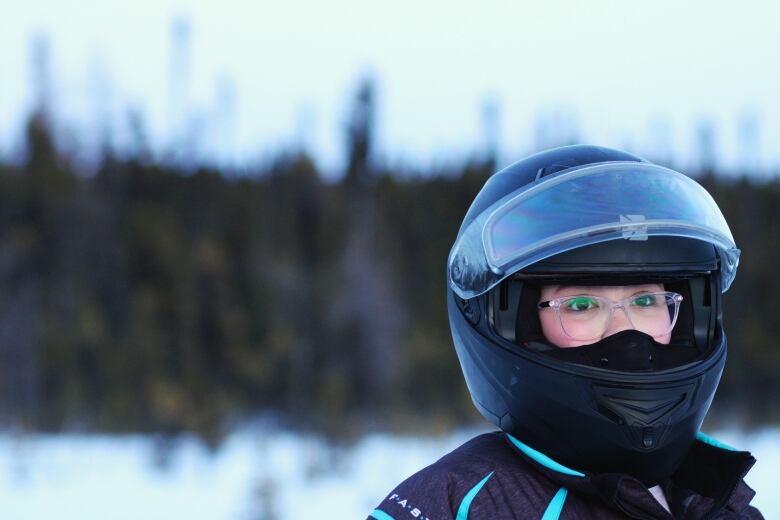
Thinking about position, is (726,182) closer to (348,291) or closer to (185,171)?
(348,291)

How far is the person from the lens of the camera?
5.23 ft

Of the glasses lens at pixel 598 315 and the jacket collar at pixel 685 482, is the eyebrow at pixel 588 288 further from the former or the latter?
the jacket collar at pixel 685 482

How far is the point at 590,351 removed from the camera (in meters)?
1.69

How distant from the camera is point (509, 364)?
5.74ft

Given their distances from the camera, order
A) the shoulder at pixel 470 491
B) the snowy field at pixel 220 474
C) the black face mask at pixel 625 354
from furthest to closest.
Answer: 1. the snowy field at pixel 220 474
2. the black face mask at pixel 625 354
3. the shoulder at pixel 470 491

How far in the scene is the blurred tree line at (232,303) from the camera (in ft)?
32.7

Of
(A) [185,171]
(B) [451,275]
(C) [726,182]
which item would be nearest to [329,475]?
(A) [185,171]

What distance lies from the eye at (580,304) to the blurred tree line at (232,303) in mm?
7685

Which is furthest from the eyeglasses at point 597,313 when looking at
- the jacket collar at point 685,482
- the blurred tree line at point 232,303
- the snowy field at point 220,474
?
the blurred tree line at point 232,303

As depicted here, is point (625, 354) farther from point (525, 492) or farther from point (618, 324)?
point (525, 492)

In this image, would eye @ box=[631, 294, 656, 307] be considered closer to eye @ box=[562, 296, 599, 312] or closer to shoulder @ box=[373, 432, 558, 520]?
eye @ box=[562, 296, 599, 312]

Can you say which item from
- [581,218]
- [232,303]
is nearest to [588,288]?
[581,218]

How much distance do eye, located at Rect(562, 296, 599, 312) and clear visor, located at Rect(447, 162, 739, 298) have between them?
9cm

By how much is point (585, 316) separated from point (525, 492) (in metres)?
0.32
